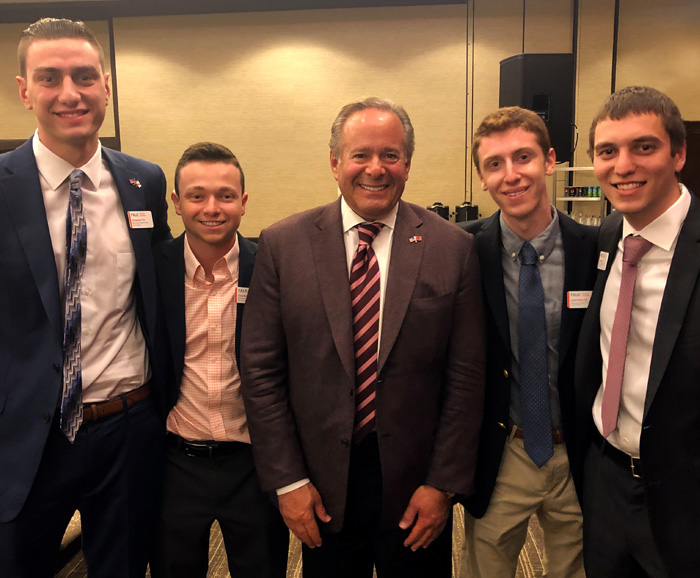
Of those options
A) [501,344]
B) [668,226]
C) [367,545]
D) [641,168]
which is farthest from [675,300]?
[367,545]

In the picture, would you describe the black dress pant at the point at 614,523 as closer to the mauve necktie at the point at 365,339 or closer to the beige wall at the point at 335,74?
the mauve necktie at the point at 365,339

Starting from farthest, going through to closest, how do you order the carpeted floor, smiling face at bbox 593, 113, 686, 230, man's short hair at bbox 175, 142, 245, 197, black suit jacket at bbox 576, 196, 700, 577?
1. the carpeted floor
2. man's short hair at bbox 175, 142, 245, 197
3. smiling face at bbox 593, 113, 686, 230
4. black suit jacket at bbox 576, 196, 700, 577

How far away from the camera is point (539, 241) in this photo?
1.81 metres

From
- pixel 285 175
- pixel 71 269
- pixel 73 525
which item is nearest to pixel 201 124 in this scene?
pixel 285 175

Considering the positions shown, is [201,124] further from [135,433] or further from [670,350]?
[670,350]

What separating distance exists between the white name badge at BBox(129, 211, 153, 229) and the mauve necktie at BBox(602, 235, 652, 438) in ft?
5.05

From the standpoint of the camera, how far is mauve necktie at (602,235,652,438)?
1607 millimetres

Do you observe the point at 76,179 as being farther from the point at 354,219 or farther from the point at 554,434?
the point at 554,434

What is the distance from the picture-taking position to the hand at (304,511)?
5.52 ft

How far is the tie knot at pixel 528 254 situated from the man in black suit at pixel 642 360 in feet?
0.68

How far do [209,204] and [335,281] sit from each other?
55cm

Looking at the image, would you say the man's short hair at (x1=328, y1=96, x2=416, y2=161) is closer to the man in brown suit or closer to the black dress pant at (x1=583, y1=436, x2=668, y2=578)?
the man in brown suit

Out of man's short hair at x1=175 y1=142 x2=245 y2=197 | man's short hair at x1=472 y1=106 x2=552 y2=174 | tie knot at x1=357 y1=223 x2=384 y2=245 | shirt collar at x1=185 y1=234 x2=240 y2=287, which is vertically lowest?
shirt collar at x1=185 y1=234 x2=240 y2=287

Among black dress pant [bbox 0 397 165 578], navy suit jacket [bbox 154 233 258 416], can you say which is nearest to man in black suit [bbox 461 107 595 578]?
navy suit jacket [bbox 154 233 258 416]
